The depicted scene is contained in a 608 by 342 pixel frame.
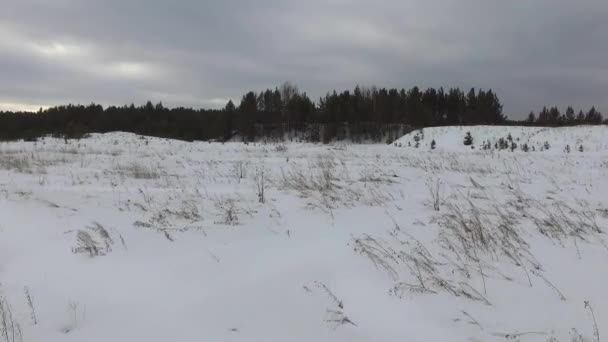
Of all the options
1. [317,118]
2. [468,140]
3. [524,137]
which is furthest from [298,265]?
[317,118]

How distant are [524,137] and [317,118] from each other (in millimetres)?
32385

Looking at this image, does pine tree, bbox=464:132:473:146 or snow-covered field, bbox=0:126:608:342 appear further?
pine tree, bbox=464:132:473:146

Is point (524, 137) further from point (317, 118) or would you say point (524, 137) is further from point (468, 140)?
point (317, 118)

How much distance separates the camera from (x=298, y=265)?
3.93 m

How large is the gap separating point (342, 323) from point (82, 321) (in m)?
1.81

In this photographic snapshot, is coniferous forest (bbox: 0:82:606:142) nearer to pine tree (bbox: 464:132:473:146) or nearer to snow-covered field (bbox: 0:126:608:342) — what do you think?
pine tree (bbox: 464:132:473:146)

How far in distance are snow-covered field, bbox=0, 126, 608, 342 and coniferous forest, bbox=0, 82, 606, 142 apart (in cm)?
4804

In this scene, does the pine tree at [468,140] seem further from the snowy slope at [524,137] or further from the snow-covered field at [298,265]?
the snow-covered field at [298,265]

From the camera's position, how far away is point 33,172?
9414 mm

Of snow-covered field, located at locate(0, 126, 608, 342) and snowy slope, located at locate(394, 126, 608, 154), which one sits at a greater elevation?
snowy slope, located at locate(394, 126, 608, 154)

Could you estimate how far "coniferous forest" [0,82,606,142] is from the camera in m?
54.4

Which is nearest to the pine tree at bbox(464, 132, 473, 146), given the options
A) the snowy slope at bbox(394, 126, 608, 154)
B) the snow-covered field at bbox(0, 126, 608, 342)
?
the snowy slope at bbox(394, 126, 608, 154)

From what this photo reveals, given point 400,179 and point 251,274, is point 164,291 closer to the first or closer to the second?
point 251,274

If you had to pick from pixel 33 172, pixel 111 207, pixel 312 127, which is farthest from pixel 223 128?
pixel 111 207
